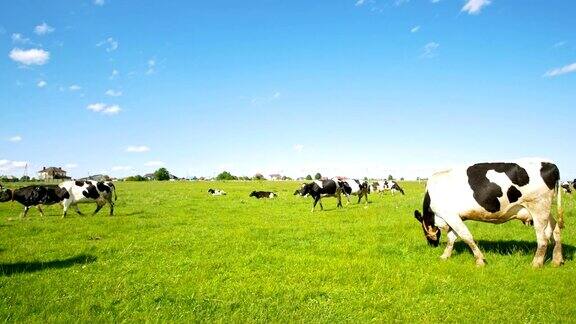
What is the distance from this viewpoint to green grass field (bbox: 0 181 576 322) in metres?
7.50

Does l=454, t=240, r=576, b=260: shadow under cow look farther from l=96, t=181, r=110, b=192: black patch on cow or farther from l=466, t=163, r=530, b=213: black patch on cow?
l=96, t=181, r=110, b=192: black patch on cow

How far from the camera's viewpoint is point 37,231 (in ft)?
57.6

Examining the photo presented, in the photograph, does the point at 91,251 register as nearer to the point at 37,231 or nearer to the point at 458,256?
the point at 37,231

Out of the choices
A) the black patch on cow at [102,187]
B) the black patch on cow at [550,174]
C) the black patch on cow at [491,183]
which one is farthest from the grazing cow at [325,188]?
the black patch on cow at [550,174]

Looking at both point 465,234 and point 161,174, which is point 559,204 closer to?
point 465,234

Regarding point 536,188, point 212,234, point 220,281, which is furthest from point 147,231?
point 536,188

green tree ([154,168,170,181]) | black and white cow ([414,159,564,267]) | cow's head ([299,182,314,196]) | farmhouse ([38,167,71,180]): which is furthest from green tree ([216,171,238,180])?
black and white cow ([414,159,564,267])

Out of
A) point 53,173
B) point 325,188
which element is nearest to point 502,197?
point 325,188

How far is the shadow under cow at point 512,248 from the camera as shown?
11.7m

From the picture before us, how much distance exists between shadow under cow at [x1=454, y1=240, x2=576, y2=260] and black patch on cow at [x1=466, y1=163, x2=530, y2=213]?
214cm

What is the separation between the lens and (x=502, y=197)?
10.4 meters

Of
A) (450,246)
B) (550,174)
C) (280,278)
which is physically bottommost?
(280,278)

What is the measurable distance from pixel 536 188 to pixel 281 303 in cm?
692

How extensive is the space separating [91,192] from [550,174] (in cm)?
2328
